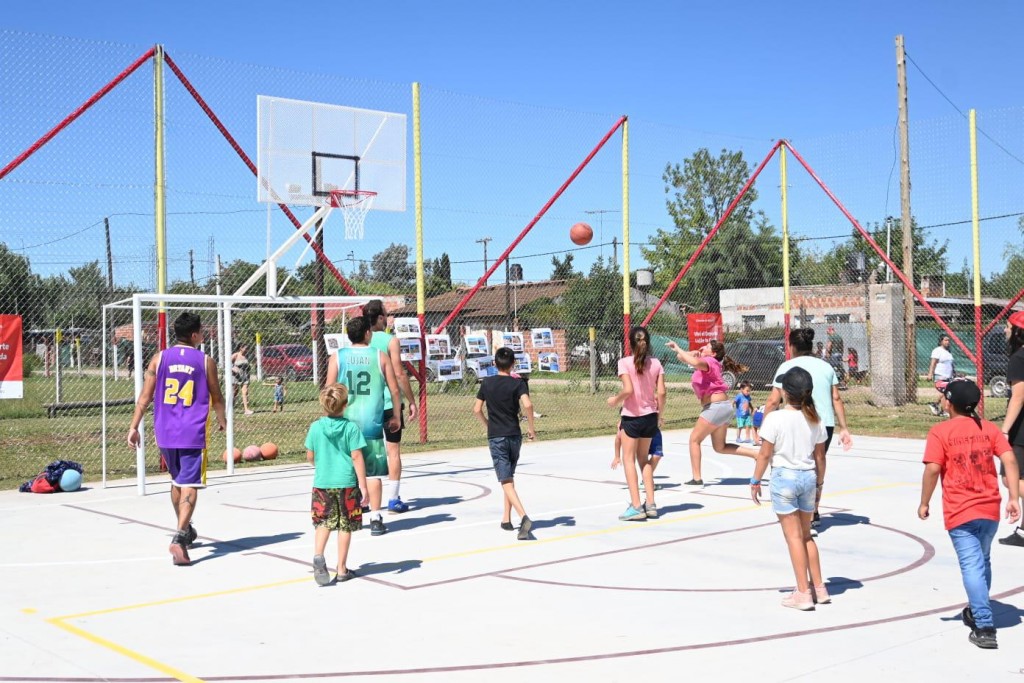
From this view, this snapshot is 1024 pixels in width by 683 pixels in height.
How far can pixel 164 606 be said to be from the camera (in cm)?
733

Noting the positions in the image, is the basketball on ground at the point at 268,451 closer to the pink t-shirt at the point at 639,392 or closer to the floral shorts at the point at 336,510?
the pink t-shirt at the point at 639,392

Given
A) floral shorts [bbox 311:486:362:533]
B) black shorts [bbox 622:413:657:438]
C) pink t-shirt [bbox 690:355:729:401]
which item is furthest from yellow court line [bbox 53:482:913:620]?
pink t-shirt [bbox 690:355:729:401]

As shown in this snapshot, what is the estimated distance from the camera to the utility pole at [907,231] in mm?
25812

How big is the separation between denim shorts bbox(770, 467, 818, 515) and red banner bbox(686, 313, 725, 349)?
53.6ft

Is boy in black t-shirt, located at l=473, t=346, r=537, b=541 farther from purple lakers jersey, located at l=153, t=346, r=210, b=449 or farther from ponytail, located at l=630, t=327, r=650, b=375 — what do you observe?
purple lakers jersey, located at l=153, t=346, r=210, b=449

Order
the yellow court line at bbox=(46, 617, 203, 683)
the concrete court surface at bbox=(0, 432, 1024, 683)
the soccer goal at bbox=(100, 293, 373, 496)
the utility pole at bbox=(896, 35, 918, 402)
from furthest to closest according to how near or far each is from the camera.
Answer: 1. the utility pole at bbox=(896, 35, 918, 402)
2. the soccer goal at bbox=(100, 293, 373, 496)
3. the concrete court surface at bbox=(0, 432, 1024, 683)
4. the yellow court line at bbox=(46, 617, 203, 683)

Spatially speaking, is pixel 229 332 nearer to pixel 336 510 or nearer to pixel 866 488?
pixel 336 510

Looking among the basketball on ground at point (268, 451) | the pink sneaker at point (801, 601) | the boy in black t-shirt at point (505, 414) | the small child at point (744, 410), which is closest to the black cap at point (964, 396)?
the pink sneaker at point (801, 601)

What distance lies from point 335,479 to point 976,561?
437 centimetres

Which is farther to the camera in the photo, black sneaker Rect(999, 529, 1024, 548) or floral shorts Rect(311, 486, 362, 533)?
black sneaker Rect(999, 529, 1024, 548)

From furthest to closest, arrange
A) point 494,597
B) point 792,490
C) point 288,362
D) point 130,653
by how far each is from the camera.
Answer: point 288,362 < point 494,597 < point 792,490 < point 130,653

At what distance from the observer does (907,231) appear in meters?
26.0

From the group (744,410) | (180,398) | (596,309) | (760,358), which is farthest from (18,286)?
(760,358)

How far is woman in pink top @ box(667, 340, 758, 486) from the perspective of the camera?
36.1 feet
